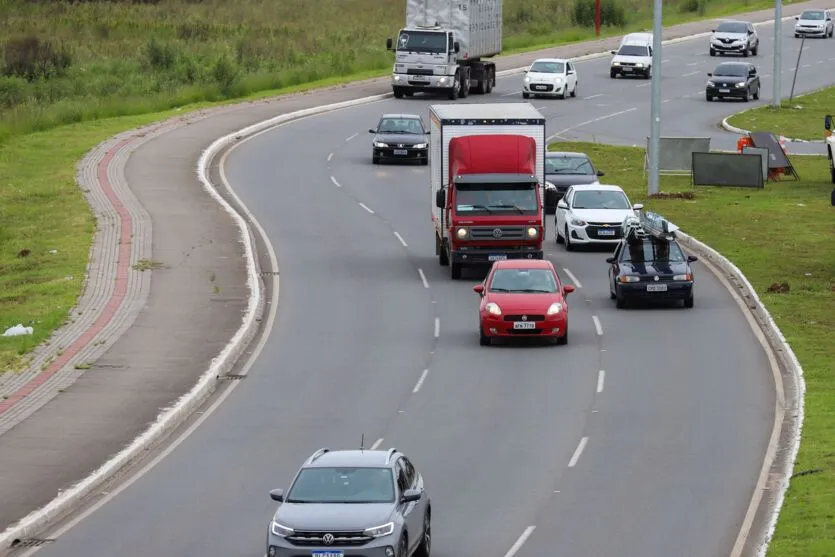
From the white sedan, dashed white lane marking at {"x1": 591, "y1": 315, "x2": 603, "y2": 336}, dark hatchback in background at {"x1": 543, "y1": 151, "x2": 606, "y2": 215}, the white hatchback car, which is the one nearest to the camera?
dashed white lane marking at {"x1": 591, "y1": 315, "x2": 603, "y2": 336}

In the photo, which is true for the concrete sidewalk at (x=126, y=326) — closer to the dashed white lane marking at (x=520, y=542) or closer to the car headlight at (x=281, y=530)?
the car headlight at (x=281, y=530)

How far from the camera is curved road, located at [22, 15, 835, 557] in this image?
67.5ft

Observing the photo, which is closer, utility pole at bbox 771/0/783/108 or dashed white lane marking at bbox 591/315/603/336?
dashed white lane marking at bbox 591/315/603/336

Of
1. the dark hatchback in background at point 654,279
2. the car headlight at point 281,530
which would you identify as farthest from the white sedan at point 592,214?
the car headlight at point 281,530

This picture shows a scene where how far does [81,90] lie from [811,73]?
3926 centimetres

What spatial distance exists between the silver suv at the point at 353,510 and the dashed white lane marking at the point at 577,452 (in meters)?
5.28

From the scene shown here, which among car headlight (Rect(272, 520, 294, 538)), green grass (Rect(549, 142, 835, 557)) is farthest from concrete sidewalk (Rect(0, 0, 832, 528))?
green grass (Rect(549, 142, 835, 557))

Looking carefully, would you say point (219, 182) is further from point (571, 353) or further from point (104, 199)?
point (571, 353)

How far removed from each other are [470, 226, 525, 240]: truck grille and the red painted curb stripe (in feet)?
27.1

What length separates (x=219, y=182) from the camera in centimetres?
5534

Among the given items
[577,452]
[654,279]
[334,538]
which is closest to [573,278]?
[654,279]

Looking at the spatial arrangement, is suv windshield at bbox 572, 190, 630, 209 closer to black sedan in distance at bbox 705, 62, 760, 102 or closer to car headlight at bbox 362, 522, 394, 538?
car headlight at bbox 362, 522, 394, 538

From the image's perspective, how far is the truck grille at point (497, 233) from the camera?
130ft

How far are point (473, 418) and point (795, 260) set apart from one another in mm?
18154
